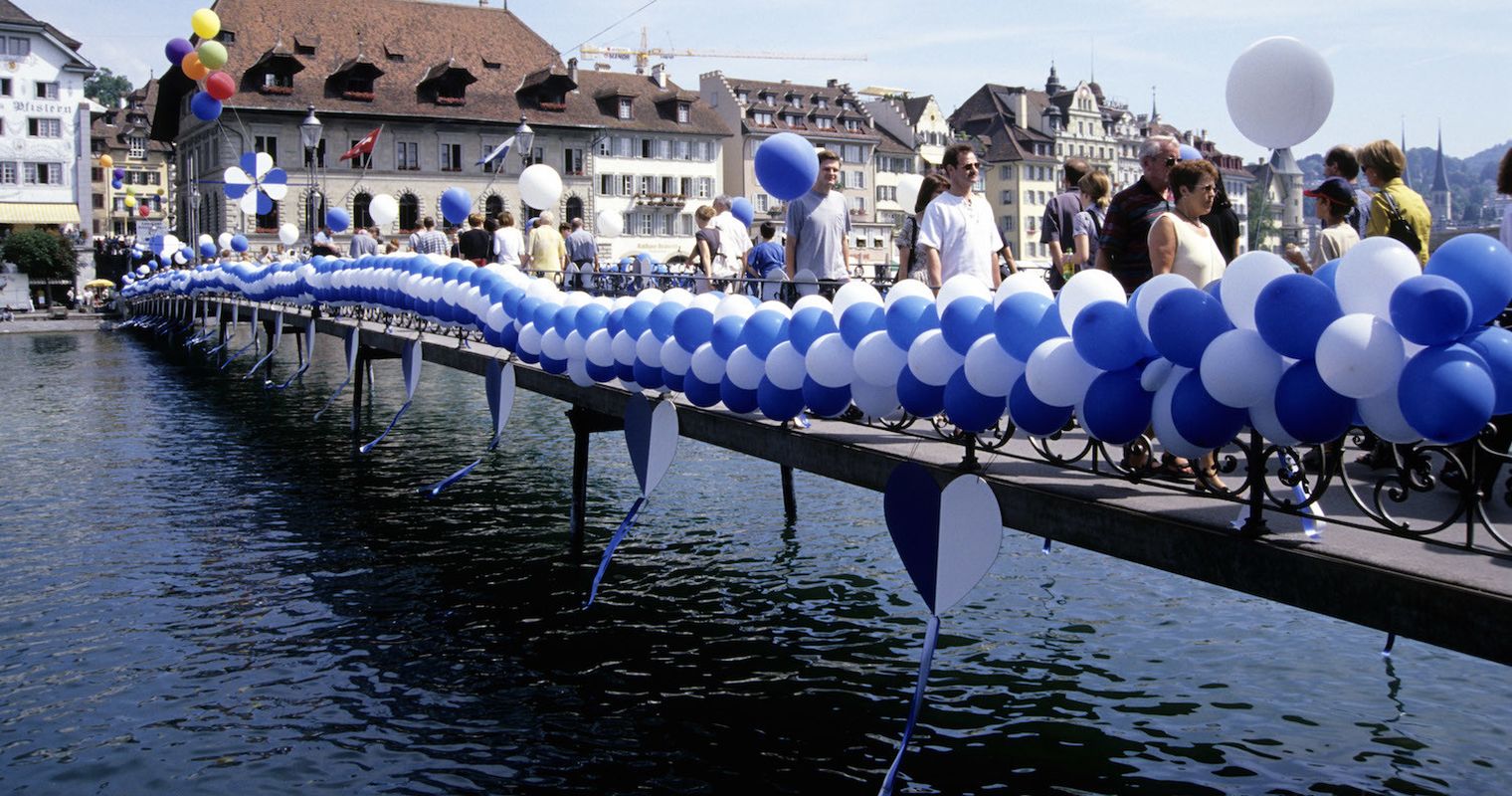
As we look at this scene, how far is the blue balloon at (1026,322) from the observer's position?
6.81 metres

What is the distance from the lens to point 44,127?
262 feet

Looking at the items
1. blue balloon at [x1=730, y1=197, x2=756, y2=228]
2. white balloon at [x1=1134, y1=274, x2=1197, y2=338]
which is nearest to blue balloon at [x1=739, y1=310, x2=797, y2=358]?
white balloon at [x1=1134, y1=274, x2=1197, y2=338]

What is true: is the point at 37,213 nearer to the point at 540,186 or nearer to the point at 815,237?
the point at 540,186

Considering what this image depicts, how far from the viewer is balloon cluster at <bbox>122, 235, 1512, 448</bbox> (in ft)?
16.4

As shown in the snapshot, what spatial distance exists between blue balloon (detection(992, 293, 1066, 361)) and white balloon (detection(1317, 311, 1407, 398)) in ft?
5.77

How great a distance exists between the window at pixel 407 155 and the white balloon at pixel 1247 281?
67.4 m

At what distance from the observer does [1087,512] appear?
669cm

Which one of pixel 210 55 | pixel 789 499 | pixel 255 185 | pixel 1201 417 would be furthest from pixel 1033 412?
pixel 255 185

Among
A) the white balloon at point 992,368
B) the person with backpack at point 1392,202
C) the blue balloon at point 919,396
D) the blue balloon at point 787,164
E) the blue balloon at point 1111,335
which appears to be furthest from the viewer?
the blue balloon at point 787,164

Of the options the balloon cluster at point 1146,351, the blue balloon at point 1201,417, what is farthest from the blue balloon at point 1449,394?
the blue balloon at point 1201,417

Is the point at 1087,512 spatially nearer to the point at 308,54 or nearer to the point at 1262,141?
the point at 1262,141

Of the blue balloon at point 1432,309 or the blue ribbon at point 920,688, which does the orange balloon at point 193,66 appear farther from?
the blue balloon at point 1432,309

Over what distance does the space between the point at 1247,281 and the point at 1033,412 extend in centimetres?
142

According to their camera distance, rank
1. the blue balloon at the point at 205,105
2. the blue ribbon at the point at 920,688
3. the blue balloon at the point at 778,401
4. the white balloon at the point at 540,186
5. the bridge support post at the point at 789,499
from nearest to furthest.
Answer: the blue ribbon at the point at 920,688, the blue balloon at the point at 778,401, the bridge support post at the point at 789,499, the white balloon at the point at 540,186, the blue balloon at the point at 205,105
